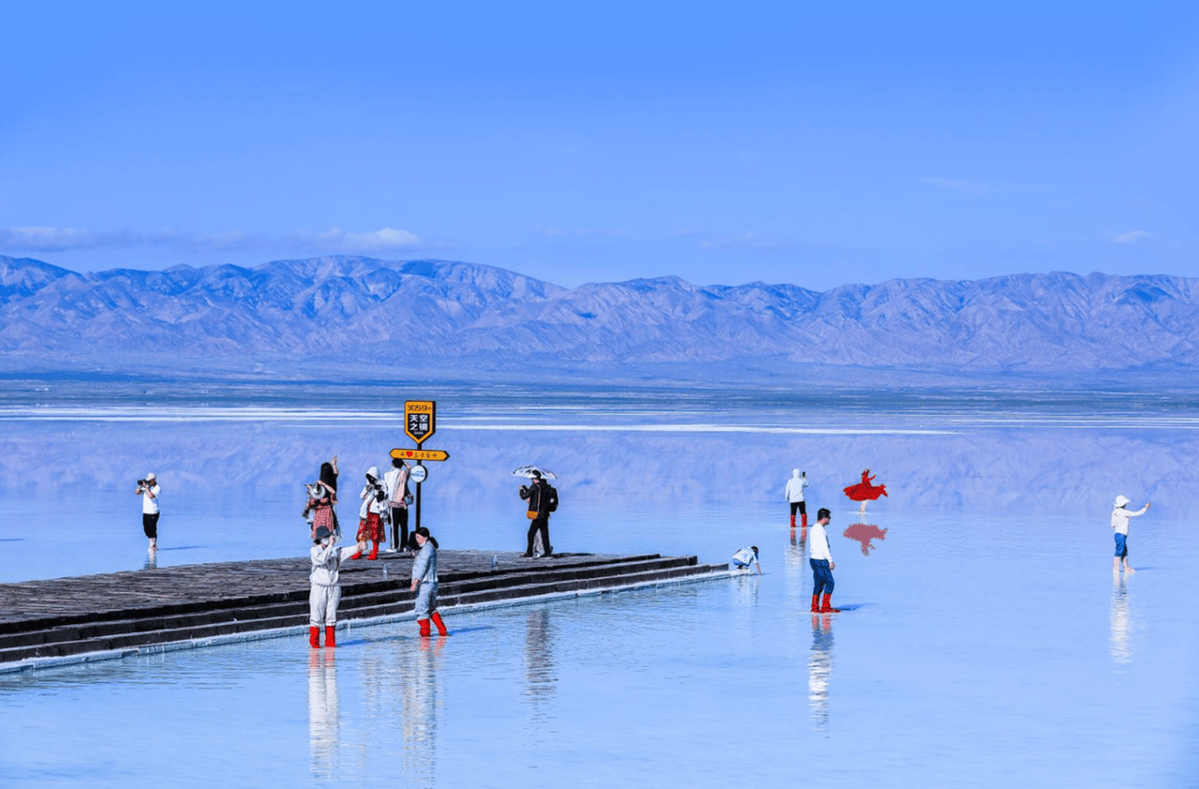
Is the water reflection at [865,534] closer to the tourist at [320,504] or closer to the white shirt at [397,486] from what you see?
the white shirt at [397,486]

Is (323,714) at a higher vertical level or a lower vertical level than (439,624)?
lower

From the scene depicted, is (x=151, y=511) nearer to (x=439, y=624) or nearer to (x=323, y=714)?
(x=439, y=624)

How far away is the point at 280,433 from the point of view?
69.8m

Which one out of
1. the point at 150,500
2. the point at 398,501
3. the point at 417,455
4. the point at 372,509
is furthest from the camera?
the point at 150,500

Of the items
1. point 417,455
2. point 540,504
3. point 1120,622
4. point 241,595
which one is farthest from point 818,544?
point 417,455

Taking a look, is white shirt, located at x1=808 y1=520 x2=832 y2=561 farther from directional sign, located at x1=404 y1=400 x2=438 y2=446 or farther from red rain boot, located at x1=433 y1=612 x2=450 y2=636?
directional sign, located at x1=404 y1=400 x2=438 y2=446

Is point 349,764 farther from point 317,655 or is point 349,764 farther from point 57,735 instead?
point 317,655

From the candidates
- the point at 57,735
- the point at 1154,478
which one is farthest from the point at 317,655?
the point at 1154,478

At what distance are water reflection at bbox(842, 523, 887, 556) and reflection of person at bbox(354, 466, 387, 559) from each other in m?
7.53

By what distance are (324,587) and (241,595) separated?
6.89ft

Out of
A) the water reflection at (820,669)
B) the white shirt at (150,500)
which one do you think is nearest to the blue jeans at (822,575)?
the water reflection at (820,669)

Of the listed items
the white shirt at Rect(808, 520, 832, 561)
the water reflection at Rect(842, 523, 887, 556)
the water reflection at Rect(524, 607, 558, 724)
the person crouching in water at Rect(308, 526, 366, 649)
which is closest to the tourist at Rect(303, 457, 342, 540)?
the water reflection at Rect(524, 607, 558, 724)

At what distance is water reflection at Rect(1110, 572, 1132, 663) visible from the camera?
1711 cm

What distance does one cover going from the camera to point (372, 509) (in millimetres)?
24203
